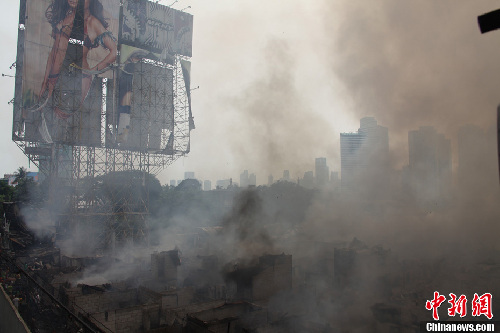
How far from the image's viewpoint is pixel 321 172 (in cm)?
3134

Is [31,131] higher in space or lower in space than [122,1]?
lower

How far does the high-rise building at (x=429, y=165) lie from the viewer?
21.6 meters

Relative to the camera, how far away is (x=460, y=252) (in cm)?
2064

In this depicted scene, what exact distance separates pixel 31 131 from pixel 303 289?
1902cm

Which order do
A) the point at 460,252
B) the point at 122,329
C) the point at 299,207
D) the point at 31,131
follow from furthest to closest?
the point at 299,207, the point at 31,131, the point at 460,252, the point at 122,329

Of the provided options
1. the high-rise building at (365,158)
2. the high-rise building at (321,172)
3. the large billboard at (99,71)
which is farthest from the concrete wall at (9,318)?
the high-rise building at (321,172)

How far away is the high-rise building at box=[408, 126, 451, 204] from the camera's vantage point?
70.8 ft

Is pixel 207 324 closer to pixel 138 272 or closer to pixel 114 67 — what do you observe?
pixel 138 272

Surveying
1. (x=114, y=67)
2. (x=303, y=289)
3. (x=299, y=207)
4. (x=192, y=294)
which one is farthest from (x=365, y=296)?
(x=114, y=67)

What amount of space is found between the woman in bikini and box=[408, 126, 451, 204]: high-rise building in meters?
20.0

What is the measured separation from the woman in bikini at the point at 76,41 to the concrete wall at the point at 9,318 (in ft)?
53.7

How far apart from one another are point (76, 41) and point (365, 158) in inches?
828

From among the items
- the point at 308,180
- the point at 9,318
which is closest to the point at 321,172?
the point at 308,180

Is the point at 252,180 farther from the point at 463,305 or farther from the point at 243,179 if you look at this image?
the point at 463,305
